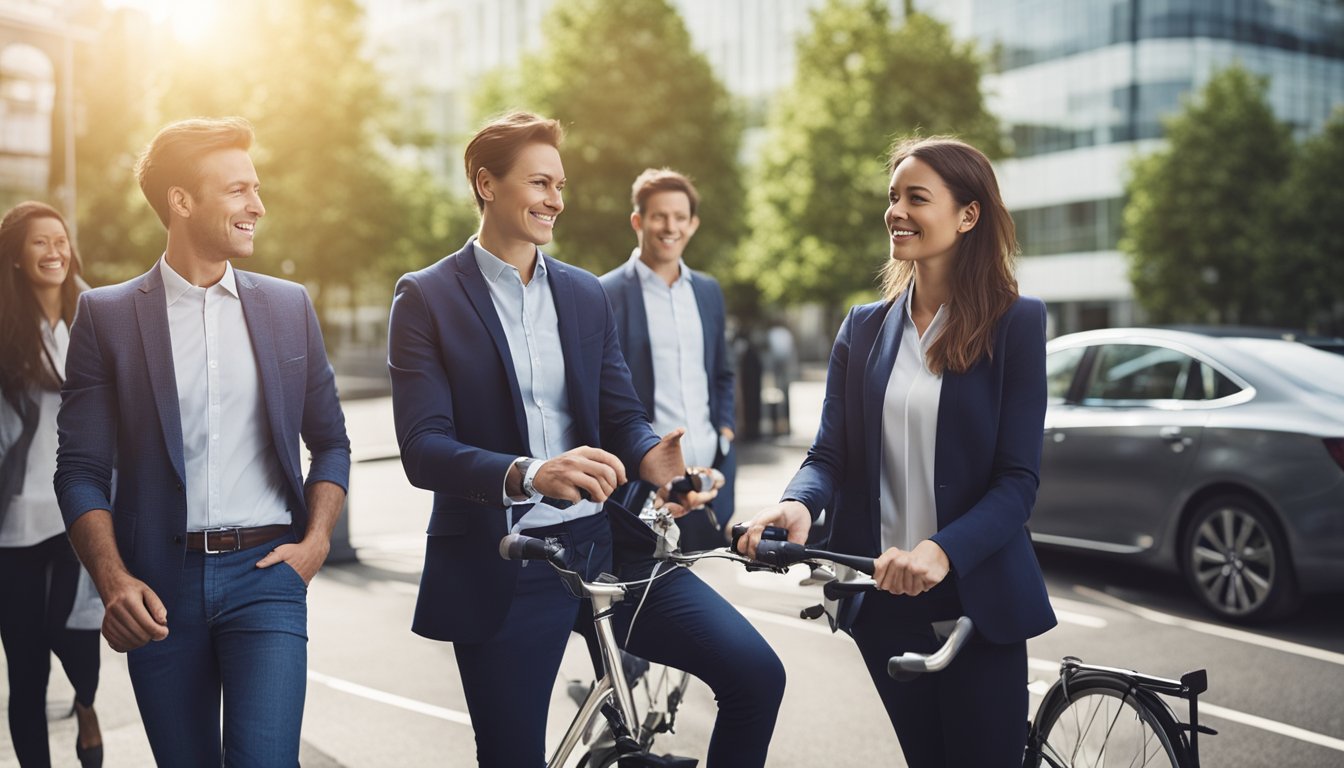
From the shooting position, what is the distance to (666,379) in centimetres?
530

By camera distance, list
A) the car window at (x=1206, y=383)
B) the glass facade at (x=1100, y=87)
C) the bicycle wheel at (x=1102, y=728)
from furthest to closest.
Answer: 1. the glass facade at (x=1100, y=87)
2. the car window at (x=1206, y=383)
3. the bicycle wheel at (x=1102, y=728)

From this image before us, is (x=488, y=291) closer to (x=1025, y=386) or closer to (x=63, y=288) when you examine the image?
(x=1025, y=386)

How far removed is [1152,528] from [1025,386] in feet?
16.5

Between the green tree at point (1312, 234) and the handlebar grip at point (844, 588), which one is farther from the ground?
the green tree at point (1312, 234)

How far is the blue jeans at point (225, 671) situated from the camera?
2.66 meters

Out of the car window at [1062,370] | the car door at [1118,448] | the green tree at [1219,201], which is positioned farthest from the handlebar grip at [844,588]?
the green tree at [1219,201]

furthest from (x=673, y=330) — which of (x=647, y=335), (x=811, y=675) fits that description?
(x=811, y=675)

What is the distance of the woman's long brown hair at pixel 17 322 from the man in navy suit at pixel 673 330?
2174 millimetres

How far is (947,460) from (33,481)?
9.88 feet

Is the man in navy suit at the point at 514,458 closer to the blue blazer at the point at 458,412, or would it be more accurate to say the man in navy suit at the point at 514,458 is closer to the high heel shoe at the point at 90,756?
the blue blazer at the point at 458,412

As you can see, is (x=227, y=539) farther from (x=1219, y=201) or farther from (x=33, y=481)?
(x=1219, y=201)

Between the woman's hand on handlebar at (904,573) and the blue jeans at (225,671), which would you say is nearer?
the woman's hand on handlebar at (904,573)

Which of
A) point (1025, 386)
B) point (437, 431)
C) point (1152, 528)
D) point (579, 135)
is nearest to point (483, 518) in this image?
point (437, 431)

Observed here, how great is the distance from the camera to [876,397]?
109 inches
